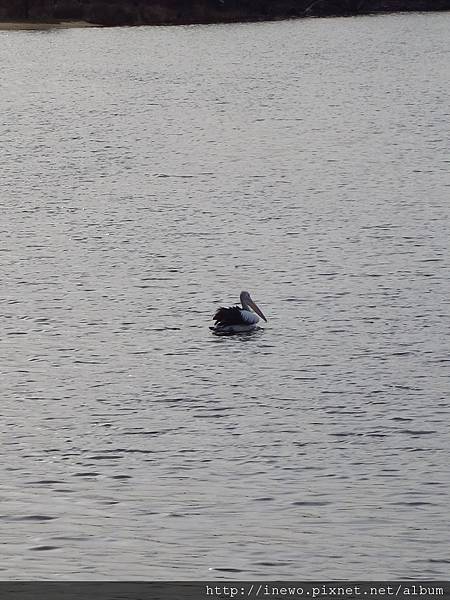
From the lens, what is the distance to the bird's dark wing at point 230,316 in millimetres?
19531

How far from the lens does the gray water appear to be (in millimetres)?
12633

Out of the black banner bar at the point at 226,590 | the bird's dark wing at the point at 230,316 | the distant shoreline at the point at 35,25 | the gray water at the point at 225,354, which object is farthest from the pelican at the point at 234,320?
the distant shoreline at the point at 35,25

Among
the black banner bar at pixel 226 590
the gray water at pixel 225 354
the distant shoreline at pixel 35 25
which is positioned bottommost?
the distant shoreline at pixel 35 25

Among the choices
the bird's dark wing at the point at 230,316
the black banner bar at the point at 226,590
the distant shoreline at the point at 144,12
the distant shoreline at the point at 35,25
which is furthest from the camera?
the distant shoreline at the point at 144,12

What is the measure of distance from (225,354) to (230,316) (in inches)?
32.7

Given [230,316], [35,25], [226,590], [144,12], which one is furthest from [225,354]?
[144,12]

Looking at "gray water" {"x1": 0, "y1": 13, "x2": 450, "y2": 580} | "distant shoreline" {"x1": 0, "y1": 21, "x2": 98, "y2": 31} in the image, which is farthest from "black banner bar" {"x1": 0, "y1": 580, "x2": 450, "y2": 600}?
"distant shoreline" {"x1": 0, "y1": 21, "x2": 98, "y2": 31}

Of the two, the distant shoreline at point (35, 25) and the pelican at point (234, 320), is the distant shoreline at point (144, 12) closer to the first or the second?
the distant shoreline at point (35, 25)

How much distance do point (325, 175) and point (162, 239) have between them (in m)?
9.39

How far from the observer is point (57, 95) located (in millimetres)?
57875

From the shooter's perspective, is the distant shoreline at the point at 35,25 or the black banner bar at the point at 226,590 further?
the distant shoreline at the point at 35,25

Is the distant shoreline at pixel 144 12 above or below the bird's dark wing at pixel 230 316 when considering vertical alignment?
below

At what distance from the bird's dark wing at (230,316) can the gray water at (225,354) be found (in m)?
0.26

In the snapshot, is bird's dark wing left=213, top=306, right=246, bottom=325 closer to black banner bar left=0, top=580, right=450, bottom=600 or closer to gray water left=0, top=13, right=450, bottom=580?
gray water left=0, top=13, right=450, bottom=580
